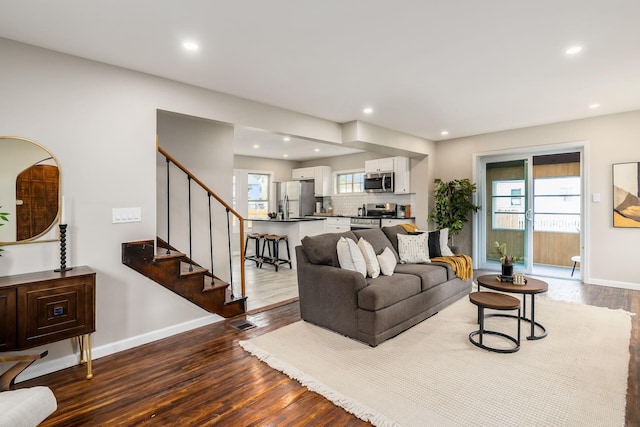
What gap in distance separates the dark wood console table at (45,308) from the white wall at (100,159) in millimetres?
325

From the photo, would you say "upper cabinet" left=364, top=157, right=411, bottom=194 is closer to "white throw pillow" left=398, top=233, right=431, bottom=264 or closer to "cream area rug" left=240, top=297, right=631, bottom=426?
"white throw pillow" left=398, top=233, right=431, bottom=264

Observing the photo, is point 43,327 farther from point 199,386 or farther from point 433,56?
point 433,56

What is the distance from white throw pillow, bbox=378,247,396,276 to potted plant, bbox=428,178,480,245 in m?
2.98

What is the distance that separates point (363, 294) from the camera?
118 inches

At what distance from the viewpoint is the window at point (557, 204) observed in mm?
6363

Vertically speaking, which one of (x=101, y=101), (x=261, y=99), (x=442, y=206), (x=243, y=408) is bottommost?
(x=243, y=408)

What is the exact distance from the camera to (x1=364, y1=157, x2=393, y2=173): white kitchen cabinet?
722 centimetres

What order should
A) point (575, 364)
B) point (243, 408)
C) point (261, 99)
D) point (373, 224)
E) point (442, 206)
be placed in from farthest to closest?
point (373, 224)
point (442, 206)
point (261, 99)
point (575, 364)
point (243, 408)

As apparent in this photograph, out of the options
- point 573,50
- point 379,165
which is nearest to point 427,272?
point 573,50

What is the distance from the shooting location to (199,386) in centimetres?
238

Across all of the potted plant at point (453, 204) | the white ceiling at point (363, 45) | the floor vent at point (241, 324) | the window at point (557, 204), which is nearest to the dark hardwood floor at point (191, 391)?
the floor vent at point (241, 324)

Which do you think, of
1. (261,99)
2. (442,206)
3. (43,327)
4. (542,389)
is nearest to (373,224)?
(442,206)

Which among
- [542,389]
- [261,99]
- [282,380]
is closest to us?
[542,389]

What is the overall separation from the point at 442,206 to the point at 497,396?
4.58 metres
